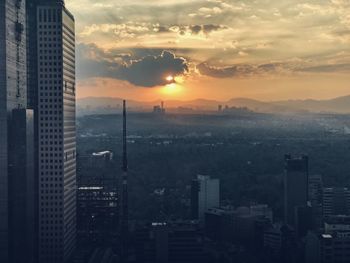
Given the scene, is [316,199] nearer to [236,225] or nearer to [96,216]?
[236,225]

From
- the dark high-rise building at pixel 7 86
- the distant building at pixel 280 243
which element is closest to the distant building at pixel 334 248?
the distant building at pixel 280 243

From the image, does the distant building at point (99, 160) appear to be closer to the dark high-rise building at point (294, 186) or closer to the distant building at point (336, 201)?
the dark high-rise building at point (294, 186)

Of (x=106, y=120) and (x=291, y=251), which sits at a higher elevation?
(x=106, y=120)

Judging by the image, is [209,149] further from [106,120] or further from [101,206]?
[101,206]

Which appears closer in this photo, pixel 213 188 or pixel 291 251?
pixel 291 251

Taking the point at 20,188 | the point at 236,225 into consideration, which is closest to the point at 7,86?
the point at 20,188

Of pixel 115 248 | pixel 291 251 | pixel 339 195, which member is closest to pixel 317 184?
pixel 339 195
